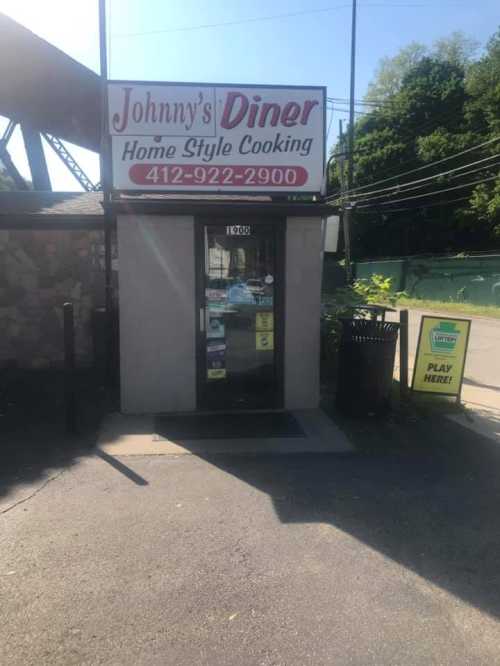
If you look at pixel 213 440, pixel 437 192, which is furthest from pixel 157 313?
pixel 437 192

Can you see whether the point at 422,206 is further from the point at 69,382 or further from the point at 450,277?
the point at 69,382

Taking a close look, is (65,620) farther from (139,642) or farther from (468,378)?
(468,378)

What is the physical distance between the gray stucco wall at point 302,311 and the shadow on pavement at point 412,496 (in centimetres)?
91

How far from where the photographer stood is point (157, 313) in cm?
617

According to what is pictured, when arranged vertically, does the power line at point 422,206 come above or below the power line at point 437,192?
below

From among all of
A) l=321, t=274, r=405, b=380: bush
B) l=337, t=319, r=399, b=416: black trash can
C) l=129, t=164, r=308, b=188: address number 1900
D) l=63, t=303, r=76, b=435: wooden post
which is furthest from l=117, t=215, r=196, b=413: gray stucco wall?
l=321, t=274, r=405, b=380: bush

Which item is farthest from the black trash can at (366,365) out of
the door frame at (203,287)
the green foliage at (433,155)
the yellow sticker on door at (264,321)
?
the green foliage at (433,155)

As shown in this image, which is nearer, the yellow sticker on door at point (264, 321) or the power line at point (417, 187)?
the yellow sticker on door at point (264, 321)

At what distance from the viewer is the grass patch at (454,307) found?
2297 cm

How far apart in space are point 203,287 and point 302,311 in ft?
3.85

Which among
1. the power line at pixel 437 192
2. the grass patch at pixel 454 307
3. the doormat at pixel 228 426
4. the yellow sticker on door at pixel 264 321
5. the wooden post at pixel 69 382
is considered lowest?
the grass patch at pixel 454 307

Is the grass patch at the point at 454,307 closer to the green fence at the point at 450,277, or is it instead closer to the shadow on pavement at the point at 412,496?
the green fence at the point at 450,277

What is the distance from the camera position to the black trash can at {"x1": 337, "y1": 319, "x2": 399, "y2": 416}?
6129mm

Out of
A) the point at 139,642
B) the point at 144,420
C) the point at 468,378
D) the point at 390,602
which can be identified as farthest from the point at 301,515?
the point at 468,378
